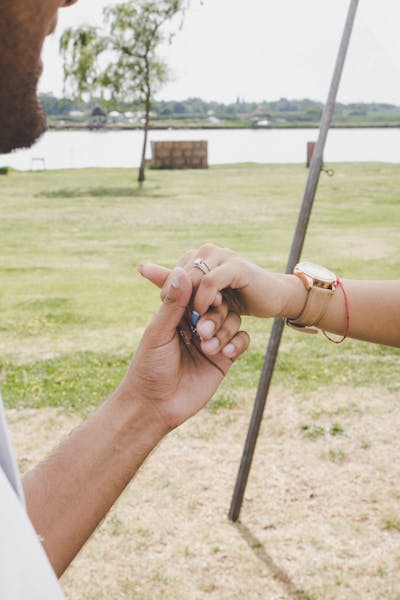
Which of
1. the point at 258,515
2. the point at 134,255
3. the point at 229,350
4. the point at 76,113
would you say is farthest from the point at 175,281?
the point at 76,113

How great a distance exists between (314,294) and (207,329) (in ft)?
1.79

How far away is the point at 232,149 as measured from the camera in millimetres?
48062

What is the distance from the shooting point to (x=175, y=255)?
11.6 metres

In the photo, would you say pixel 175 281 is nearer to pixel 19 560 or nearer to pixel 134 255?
pixel 19 560

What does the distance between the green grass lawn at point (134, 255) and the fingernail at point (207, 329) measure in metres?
3.43

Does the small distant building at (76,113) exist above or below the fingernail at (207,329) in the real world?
below

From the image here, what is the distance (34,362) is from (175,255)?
5546mm

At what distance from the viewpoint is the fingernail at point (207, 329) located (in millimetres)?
1862

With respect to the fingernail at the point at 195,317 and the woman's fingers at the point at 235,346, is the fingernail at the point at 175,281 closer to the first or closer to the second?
the fingernail at the point at 195,317

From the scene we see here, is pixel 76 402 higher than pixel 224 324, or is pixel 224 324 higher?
pixel 224 324

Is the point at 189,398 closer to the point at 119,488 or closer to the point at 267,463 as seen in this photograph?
the point at 119,488

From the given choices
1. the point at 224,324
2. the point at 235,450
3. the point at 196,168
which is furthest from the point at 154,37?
the point at 224,324

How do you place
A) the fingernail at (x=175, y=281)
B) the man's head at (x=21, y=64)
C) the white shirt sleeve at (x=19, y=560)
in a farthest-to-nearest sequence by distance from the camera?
the fingernail at (x=175, y=281) → the man's head at (x=21, y=64) → the white shirt sleeve at (x=19, y=560)

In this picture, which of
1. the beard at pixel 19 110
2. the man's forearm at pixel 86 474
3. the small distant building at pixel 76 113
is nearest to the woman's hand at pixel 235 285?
the man's forearm at pixel 86 474
